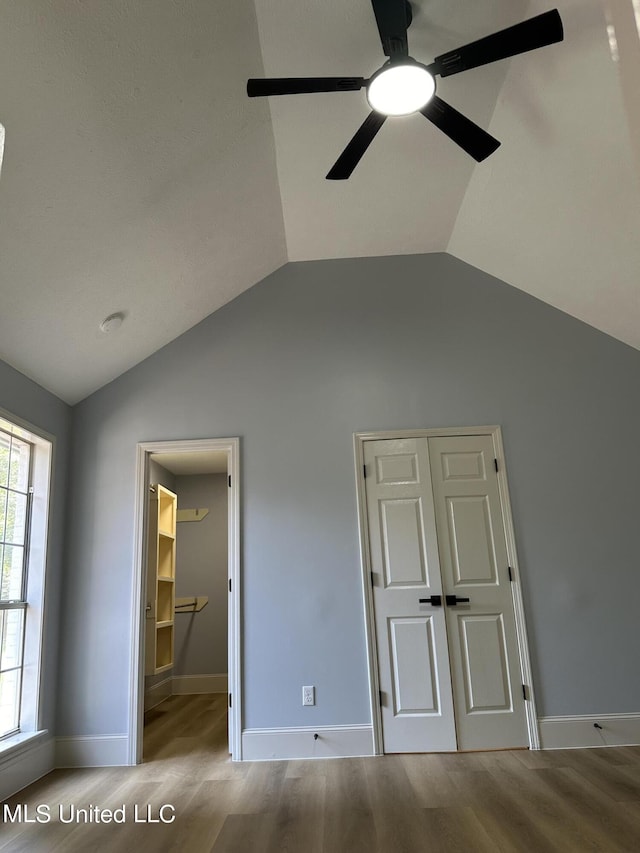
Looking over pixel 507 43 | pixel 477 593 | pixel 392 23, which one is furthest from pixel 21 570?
pixel 507 43

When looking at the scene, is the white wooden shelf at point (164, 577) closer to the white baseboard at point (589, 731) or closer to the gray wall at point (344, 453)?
the gray wall at point (344, 453)

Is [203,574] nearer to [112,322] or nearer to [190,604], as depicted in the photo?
[190,604]

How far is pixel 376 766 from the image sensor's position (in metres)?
3.78

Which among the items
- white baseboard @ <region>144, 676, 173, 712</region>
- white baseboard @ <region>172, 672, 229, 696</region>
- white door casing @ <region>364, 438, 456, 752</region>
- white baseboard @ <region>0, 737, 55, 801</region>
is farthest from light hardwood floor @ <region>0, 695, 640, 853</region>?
white baseboard @ <region>172, 672, 229, 696</region>

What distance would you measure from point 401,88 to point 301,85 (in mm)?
372

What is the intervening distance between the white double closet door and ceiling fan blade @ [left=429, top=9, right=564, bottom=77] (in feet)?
8.49

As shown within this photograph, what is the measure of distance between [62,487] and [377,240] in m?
2.89

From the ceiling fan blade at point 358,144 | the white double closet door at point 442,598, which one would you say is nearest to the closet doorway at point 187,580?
the white double closet door at point 442,598

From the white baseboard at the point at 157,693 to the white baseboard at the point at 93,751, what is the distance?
5.58 feet

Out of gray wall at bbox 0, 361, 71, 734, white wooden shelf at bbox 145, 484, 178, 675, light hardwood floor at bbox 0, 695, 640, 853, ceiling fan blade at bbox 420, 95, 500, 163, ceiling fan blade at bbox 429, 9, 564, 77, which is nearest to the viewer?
ceiling fan blade at bbox 429, 9, 564, 77

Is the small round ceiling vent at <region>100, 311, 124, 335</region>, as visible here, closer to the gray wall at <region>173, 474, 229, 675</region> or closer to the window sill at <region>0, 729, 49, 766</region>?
the window sill at <region>0, 729, 49, 766</region>

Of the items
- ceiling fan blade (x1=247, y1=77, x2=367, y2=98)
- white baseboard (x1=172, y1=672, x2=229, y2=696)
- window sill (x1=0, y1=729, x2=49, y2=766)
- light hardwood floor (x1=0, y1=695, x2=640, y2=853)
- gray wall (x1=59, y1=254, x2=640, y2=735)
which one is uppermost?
ceiling fan blade (x1=247, y1=77, x2=367, y2=98)

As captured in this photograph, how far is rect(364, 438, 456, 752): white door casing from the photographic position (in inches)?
158

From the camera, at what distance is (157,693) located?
6.10 meters
